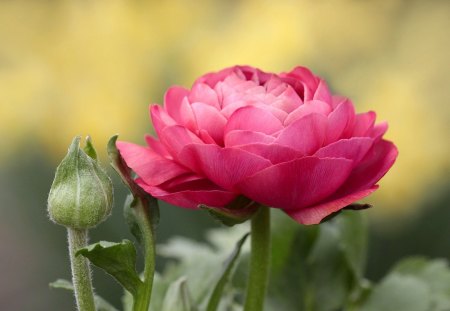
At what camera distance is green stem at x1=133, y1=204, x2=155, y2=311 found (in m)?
0.36

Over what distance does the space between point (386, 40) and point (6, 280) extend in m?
0.81

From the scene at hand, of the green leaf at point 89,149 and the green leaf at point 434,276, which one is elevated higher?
the green leaf at point 89,149

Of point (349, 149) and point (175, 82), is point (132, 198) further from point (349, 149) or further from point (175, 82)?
point (175, 82)

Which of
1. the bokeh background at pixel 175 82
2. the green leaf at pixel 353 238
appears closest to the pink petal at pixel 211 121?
the green leaf at pixel 353 238

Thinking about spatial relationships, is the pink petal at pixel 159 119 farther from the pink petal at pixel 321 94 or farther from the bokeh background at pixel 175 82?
the bokeh background at pixel 175 82

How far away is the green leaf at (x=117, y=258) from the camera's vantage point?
336 mm

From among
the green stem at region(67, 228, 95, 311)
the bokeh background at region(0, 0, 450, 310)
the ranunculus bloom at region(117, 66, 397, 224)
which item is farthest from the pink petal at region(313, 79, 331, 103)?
the bokeh background at region(0, 0, 450, 310)

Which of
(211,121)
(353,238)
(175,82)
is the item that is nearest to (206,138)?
(211,121)

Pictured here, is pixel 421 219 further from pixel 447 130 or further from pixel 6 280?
pixel 6 280

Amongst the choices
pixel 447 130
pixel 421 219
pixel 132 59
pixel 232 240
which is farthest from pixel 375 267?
pixel 232 240

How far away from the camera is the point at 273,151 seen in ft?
1.07

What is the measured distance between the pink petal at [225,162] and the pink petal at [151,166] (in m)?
0.02

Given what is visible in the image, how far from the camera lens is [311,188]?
33 cm

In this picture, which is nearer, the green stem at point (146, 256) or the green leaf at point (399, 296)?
the green stem at point (146, 256)
